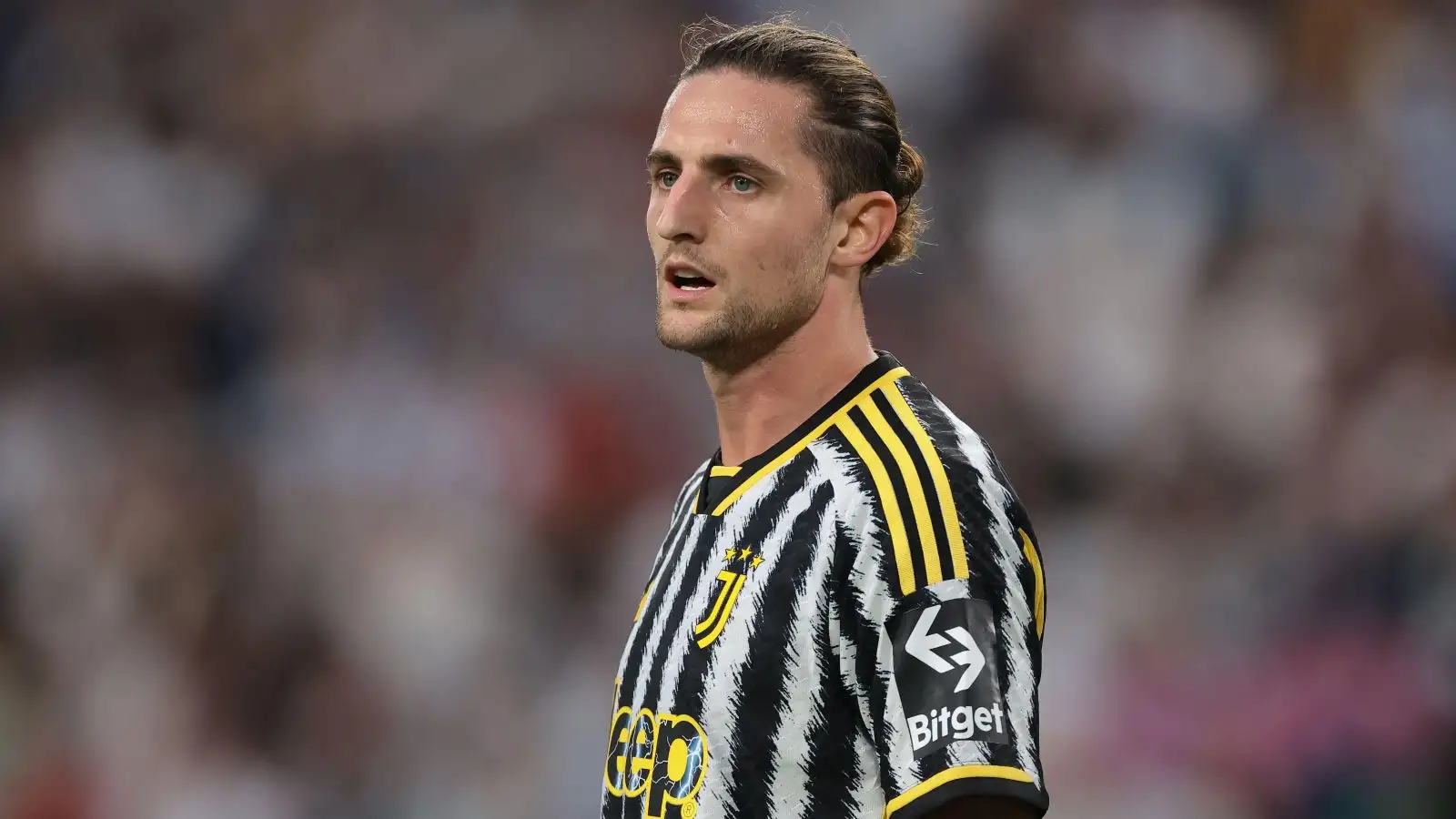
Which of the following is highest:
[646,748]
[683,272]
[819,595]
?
[683,272]

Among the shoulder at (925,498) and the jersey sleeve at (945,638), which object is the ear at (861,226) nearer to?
the shoulder at (925,498)

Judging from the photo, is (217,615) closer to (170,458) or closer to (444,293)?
(170,458)

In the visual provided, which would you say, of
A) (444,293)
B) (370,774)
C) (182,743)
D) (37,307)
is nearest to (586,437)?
(444,293)

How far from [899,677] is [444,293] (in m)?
3.53

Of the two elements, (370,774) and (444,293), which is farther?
(444,293)

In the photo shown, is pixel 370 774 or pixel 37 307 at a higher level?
pixel 37 307

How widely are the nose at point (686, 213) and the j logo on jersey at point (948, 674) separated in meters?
0.57

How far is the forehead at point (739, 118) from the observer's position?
1.94 meters

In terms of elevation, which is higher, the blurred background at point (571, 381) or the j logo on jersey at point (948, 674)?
the blurred background at point (571, 381)

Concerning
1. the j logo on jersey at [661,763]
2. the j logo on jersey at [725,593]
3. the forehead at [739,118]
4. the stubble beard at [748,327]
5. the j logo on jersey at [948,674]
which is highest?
the forehead at [739,118]

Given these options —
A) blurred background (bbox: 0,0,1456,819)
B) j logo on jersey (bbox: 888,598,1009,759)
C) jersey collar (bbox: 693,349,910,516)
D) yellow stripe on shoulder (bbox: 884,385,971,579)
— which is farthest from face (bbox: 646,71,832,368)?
blurred background (bbox: 0,0,1456,819)

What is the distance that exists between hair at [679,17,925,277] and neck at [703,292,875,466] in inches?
4.8

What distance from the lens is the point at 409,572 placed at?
15.4 feet

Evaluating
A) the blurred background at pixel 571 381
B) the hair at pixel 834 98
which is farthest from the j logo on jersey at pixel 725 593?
the blurred background at pixel 571 381
